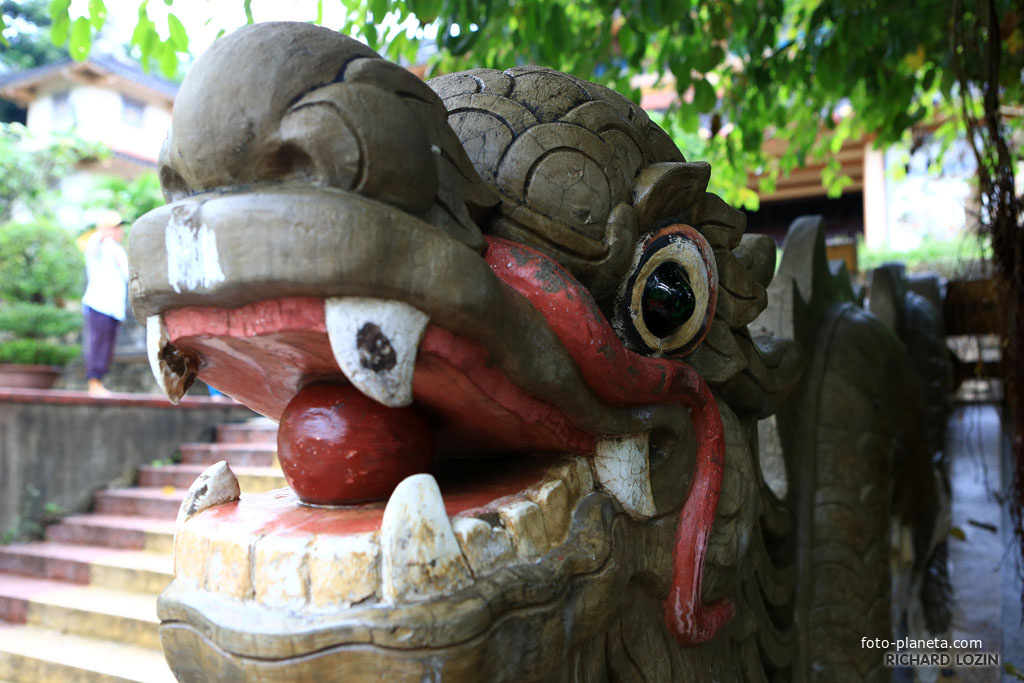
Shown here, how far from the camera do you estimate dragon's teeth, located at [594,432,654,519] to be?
3.47ft

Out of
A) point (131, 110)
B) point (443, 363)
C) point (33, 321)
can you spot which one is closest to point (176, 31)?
point (443, 363)

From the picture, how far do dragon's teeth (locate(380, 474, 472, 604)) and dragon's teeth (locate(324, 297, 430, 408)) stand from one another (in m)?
0.11

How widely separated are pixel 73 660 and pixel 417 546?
3577 mm

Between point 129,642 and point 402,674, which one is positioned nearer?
point 402,674

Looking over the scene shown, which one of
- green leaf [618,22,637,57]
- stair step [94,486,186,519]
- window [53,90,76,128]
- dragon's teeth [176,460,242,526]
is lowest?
stair step [94,486,186,519]

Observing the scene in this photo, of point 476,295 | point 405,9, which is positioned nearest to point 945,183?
point 405,9

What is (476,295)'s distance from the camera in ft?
2.64

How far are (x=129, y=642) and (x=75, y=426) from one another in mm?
1910

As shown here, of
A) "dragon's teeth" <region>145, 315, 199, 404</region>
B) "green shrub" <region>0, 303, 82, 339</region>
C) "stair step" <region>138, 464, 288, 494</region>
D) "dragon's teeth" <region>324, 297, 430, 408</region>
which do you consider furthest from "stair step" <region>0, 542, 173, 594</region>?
"green shrub" <region>0, 303, 82, 339</region>

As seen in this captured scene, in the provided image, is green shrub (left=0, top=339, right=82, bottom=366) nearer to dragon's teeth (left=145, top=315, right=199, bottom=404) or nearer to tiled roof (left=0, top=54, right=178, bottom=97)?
dragon's teeth (left=145, top=315, right=199, bottom=404)

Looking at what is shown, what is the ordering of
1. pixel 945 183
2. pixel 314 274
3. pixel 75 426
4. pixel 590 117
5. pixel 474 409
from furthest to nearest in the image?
1. pixel 945 183
2. pixel 75 426
3. pixel 590 117
4. pixel 474 409
5. pixel 314 274

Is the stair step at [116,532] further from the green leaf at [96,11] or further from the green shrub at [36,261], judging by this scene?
the green shrub at [36,261]

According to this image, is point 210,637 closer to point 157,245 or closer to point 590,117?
point 157,245

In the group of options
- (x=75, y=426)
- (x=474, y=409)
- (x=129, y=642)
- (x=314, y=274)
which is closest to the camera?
(x=314, y=274)
